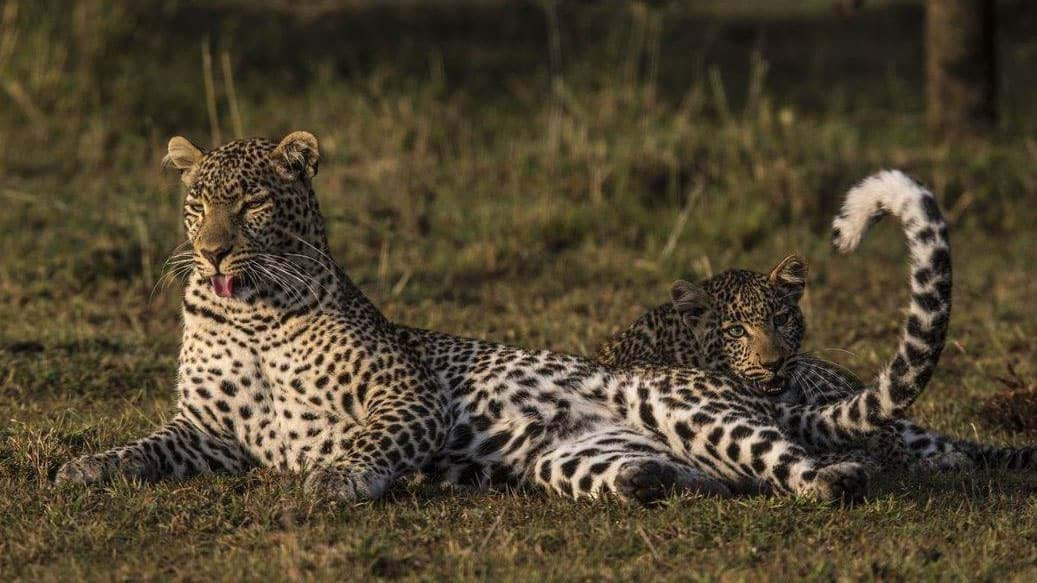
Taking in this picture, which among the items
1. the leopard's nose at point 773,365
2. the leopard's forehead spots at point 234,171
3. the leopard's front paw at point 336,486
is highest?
the leopard's forehead spots at point 234,171

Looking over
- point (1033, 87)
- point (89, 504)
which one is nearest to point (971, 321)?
point (89, 504)

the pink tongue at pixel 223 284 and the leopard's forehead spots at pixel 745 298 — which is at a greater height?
the pink tongue at pixel 223 284

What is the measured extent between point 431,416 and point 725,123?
838 cm

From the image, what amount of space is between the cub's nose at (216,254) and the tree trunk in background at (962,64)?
10.4 meters

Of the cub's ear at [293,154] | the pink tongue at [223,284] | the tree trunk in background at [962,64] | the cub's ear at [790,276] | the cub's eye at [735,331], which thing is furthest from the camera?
the tree trunk in background at [962,64]

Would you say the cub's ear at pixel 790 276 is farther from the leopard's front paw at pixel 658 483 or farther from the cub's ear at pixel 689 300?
the leopard's front paw at pixel 658 483

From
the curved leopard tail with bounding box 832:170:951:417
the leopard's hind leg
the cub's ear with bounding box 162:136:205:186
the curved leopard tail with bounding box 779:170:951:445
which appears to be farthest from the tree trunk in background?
the cub's ear with bounding box 162:136:205:186

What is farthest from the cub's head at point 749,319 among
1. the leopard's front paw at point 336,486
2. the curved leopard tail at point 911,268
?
the leopard's front paw at point 336,486

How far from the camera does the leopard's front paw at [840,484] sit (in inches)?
265

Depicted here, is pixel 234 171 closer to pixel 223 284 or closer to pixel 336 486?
pixel 223 284

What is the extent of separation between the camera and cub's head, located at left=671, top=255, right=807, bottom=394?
831cm

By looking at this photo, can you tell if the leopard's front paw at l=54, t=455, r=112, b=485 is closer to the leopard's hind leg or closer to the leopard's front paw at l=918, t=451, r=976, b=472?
the leopard's hind leg

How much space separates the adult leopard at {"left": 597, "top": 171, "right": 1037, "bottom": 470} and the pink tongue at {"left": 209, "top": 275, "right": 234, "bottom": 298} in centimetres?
206

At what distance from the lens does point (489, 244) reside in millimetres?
12859
